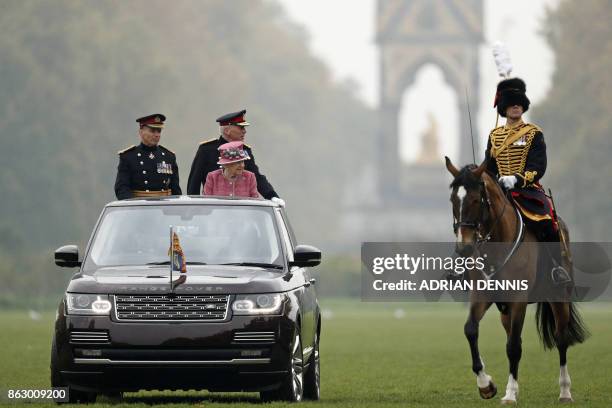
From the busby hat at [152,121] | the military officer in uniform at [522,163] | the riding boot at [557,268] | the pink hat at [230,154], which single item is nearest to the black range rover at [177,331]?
the pink hat at [230,154]

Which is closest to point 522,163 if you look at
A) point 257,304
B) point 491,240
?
point 491,240

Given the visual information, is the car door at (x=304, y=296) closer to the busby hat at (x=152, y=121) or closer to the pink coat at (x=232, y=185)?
the pink coat at (x=232, y=185)

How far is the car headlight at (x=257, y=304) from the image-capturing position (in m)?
13.3

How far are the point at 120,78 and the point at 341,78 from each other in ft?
332

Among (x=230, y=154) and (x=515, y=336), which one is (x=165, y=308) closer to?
(x=230, y=154)

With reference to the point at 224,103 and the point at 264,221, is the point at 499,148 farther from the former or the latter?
the point at 224,103

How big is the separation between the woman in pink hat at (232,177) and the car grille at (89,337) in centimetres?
354

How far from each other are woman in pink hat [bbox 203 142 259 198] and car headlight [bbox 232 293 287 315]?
3130 mm

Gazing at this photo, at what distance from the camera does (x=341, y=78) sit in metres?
168

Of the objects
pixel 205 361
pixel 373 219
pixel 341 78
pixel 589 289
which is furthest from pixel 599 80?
pixel 341 78

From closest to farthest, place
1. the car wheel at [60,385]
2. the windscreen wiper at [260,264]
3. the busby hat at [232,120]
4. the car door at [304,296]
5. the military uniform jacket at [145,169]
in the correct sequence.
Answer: the car wheel at [60,385]
the windscreen wiper at [260,264]
the car door at [304,296]
the military uniform jacket at [145,169]
the busby hat at [232,120]

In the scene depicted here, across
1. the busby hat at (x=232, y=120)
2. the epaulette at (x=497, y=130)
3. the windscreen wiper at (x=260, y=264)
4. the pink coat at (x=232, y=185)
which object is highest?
the busby hat at (x=232, y=120)

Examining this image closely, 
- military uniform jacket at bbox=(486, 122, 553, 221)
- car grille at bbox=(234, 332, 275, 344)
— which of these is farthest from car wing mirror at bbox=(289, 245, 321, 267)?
military uniform jacket at bbox=(486, 122, 553, 221)

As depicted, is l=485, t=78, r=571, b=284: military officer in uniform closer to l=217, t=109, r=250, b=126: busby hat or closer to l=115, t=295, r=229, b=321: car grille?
l=217, t=109, r=250, b=126: busby hat
